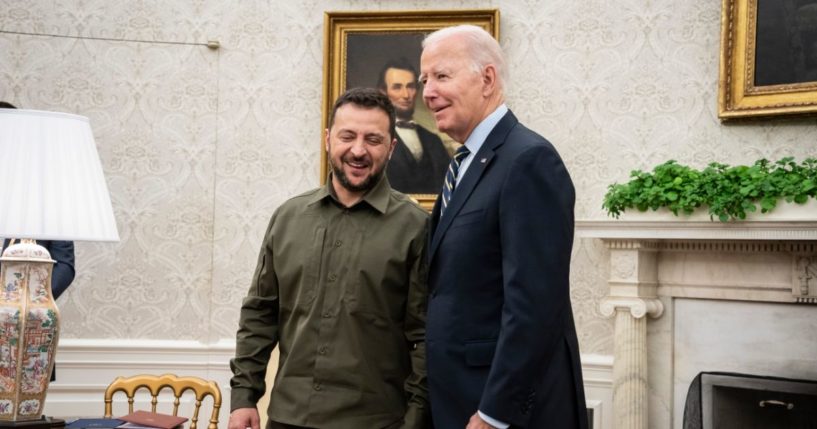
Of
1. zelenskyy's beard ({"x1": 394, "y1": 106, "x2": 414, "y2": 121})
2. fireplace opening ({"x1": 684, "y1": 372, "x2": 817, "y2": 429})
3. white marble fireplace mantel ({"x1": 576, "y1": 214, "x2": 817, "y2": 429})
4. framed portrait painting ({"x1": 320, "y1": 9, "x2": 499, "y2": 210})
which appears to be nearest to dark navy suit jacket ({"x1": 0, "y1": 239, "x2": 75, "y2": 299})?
framed portrait painting ({"x1": 320, "y1": 9, "x2": 499, "y2": 210})

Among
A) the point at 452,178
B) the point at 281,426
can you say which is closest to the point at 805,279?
the point at 452,178

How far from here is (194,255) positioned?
4723 mm

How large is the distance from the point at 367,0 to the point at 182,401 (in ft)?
7.90

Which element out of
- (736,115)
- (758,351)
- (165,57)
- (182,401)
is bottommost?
(182,401)

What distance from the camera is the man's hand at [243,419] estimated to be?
2164 mm

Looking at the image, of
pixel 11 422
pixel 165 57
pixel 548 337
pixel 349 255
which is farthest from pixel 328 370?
pixel 165 57

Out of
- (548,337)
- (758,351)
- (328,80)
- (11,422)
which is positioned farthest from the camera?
(328,80)

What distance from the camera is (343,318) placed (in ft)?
6.97

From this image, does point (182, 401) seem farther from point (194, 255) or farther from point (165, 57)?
point (165, 57)

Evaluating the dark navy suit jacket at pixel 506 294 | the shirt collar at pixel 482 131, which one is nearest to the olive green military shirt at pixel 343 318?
the dark navy suit jacket at pixel 506 294

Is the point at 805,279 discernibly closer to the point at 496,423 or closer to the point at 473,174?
the point at 473,174

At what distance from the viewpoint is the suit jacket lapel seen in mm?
1992

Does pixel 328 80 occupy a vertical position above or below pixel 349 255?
above

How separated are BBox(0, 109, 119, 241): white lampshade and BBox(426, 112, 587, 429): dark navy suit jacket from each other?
0.91 metres
